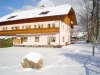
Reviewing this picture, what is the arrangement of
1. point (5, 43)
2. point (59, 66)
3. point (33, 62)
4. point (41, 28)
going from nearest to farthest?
point (33, 62)
point (59, 66)
point (5, 43)
point (41, 28)

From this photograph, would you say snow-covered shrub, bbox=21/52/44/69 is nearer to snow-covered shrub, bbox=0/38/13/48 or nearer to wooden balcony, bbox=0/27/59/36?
snow-covered shrub, bbox=0/38/13/48

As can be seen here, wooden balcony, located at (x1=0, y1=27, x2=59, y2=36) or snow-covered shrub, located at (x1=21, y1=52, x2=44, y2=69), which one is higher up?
wooden balcony, located at (x1=0, y1=27, x2=59, y2=36)

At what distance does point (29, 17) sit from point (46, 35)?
21.5 ft

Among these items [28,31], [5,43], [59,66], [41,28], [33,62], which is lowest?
[59,66]

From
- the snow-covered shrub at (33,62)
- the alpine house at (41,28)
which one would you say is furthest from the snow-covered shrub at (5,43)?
the snow-covered shrub at (33,62)

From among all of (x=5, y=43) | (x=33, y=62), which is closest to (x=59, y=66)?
(x=33, y=62)

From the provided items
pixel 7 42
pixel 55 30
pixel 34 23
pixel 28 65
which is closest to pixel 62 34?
pixel 55 30

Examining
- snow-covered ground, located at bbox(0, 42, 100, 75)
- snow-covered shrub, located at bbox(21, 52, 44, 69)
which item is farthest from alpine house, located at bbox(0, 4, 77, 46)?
snow-covered shrub, located at bbox(21, 52, 44, 69)

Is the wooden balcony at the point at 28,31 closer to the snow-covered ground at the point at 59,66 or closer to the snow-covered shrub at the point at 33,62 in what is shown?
the snow-covered ground at the point at 59,66

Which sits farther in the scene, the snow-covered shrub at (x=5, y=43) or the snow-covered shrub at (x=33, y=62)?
the snow-covered shrub at (x=5, y=43)

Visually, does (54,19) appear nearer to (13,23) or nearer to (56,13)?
(56,13)

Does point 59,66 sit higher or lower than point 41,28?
lower

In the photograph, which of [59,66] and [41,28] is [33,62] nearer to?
[59,66]

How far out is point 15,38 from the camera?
149 feet
